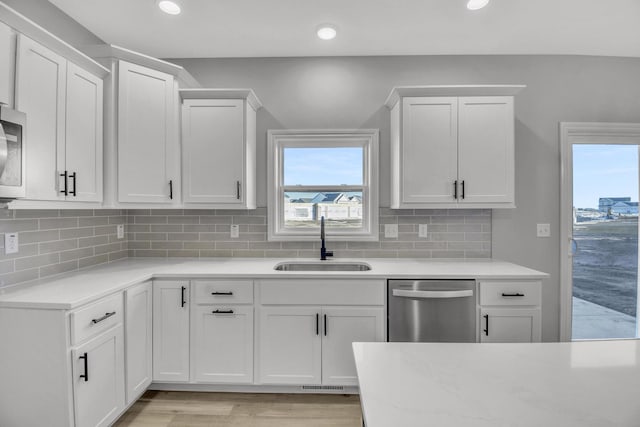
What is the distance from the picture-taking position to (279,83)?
9.80 feet

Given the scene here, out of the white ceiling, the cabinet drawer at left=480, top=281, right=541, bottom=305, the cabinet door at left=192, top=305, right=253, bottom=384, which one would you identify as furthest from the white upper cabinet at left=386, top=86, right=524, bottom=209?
the cabinet door at left=192, top=305, right=253, bottom=384

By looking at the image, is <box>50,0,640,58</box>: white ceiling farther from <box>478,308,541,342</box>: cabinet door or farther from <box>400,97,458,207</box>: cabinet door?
<box>478,308,541,342</box>: cabinet door

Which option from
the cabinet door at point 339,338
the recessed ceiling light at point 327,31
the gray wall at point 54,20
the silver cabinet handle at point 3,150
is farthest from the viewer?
the recessed ceiling light at point 327,31

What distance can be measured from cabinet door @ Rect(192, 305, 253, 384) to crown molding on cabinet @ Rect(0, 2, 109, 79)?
1739mm

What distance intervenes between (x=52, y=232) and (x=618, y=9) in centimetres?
423

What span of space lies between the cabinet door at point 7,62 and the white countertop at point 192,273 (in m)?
0.98

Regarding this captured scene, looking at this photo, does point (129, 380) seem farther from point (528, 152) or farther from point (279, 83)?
point (528, 152)

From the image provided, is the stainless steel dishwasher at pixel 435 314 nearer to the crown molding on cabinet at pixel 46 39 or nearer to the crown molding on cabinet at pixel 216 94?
the crown molding on cabinet at pixel 216 94

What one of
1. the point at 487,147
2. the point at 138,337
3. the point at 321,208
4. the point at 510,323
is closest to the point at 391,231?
the point at 321,208

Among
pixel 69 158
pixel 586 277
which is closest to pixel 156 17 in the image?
pixel 69 158

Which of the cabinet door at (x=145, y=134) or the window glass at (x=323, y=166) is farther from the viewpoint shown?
the window glass at (x=323, y=166)

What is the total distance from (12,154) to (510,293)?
2.98 meters

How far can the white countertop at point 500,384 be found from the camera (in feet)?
2.29

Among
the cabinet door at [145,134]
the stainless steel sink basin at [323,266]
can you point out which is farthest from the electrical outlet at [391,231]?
the cabinet door at [145,134]
